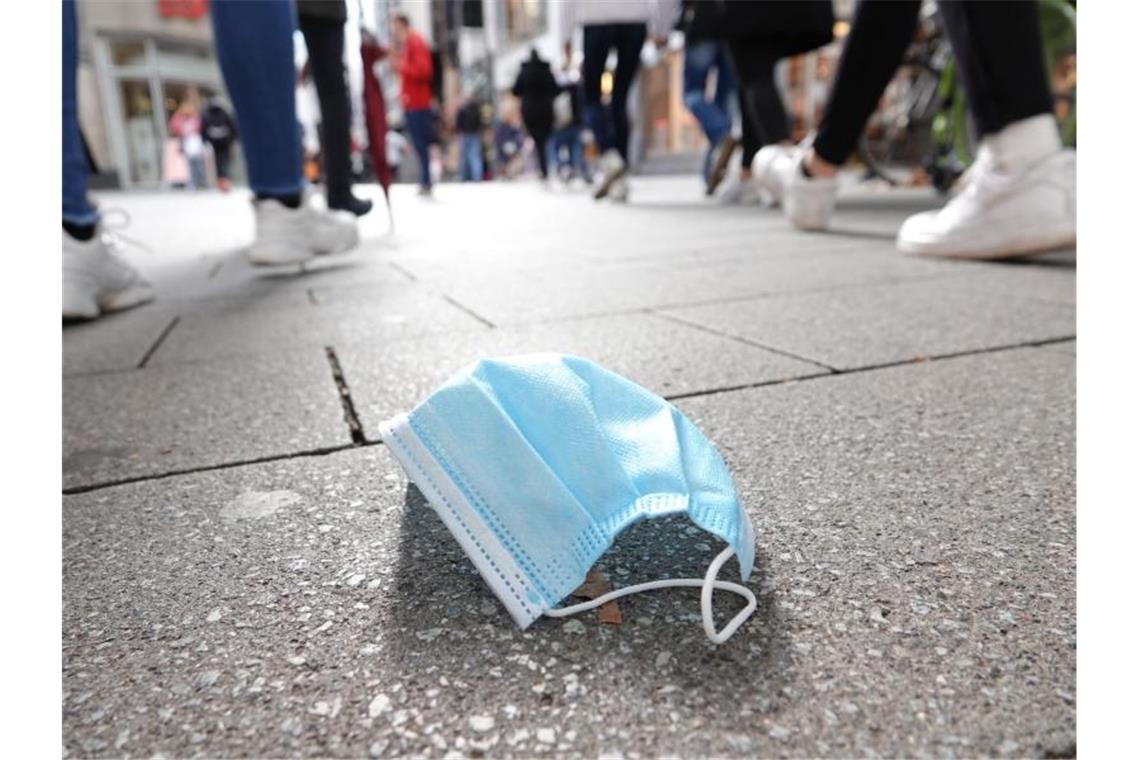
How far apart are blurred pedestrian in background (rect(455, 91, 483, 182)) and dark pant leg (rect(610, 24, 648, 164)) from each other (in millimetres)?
8384

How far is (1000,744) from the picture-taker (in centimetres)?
50

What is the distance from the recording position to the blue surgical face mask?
653mm

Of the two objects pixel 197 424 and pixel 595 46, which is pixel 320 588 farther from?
pixel 595 46

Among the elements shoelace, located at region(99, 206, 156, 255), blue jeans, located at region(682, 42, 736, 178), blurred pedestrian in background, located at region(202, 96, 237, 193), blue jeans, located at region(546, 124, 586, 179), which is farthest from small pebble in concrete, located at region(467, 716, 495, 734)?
blurred pedestrian in background, located at region(202, 96, 237, 193)

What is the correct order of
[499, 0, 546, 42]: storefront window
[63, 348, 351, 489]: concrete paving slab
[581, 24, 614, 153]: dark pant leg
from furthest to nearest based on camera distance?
[499, 0, 546, 42]: storefront window < [581, 24, 614, 153]: dark pant leg < [63, 348, 351, 489]: concrete paving slab

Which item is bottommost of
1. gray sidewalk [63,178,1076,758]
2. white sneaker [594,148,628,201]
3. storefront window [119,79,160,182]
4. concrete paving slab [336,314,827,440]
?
gray sidewalk [63,178,1076,758]

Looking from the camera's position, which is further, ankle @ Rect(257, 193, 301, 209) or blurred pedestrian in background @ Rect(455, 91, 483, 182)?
blurred pedestrian in background @ Rect(455, 91, 483, 182)

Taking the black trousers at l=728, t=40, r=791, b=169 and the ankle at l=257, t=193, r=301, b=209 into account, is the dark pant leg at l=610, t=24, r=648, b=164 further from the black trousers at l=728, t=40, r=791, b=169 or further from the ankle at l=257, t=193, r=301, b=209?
the ankle at l=257, t=193, r=301, b=209

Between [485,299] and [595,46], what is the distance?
382cm

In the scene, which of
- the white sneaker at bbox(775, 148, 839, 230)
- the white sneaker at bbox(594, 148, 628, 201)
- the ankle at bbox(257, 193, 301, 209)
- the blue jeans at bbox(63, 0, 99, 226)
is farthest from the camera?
the white sneaker at bbox(594, 148, 628, 201)

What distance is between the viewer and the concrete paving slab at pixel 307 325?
1728mm

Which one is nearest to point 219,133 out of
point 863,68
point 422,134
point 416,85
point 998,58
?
point 422,134

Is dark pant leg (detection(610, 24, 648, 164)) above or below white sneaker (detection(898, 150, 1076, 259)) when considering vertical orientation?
above
